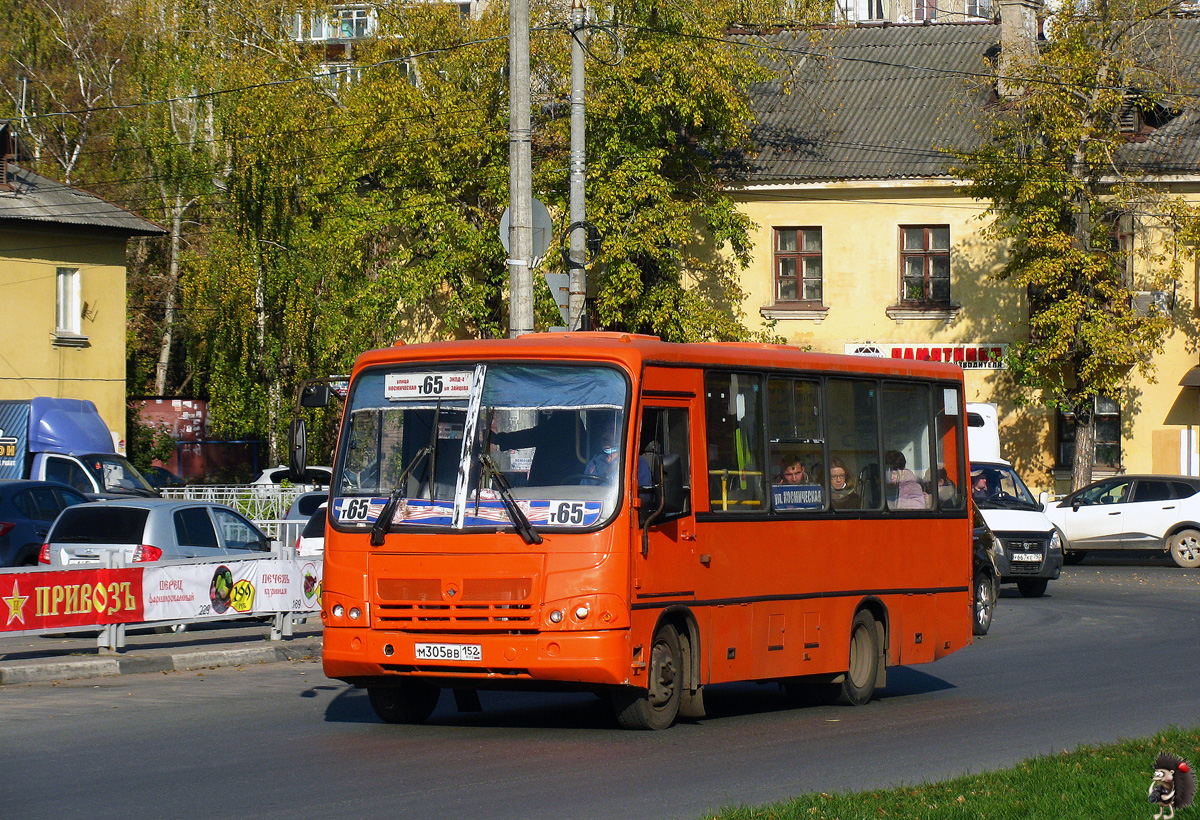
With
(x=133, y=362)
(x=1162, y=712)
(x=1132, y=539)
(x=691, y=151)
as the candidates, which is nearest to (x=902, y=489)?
(x=1162, y=712)

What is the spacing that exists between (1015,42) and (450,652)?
111 feet

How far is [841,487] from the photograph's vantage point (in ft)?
42.8

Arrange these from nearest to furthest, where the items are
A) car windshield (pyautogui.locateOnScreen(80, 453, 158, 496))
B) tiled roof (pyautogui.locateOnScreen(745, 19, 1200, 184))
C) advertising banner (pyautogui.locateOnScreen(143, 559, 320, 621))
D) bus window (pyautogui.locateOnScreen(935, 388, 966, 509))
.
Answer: bus window (pyautogui.locateOnScreen(935, 388, 966, 509))
advertising banner (pyautogui.locateOnScreen(143, 559, 320, 621))
car windshield (pyautogui.locateOnScreen(80, 453, 158, 496))
tiled roof (pyautogui.locateOnScreen(745, 19, 1200, 184))

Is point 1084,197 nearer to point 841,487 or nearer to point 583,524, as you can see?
point 841,487

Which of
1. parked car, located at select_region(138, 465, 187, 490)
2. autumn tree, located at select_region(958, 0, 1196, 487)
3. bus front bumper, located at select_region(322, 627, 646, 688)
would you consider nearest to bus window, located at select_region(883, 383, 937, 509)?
bus front bumper, located at select_region(322, 627, 646, 688)

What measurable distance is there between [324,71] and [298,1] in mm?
2054

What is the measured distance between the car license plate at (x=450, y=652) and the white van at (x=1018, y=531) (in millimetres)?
14718

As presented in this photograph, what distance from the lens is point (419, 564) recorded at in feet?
35.3

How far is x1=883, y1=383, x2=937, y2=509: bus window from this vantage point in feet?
45.0

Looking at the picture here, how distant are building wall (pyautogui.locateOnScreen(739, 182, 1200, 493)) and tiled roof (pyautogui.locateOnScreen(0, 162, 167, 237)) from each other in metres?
16.1

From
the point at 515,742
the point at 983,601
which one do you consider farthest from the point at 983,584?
the point at 515,742

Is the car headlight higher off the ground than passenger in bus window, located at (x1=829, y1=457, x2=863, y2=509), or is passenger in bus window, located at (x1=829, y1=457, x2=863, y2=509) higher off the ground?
passenger in bus window, located at (x1=829, y1=457, x2=863, y2=509)

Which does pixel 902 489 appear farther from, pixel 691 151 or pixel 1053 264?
pixel 691 151

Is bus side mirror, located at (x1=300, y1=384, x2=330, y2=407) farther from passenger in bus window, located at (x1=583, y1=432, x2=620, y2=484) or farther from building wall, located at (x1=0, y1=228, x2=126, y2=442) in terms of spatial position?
building wall, located at (x1=0, y1=228, x2=126, y2=442)
